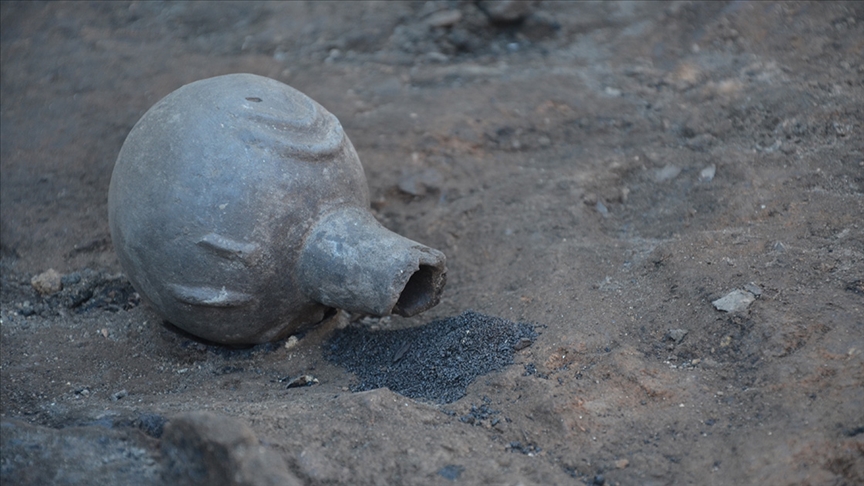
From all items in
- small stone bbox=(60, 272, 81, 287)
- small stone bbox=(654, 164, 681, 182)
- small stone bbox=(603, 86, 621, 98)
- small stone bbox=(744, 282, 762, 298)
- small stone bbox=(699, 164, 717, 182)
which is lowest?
small stone bbox=(654, 164, 681, 182)

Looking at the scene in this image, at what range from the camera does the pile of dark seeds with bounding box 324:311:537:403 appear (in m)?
3.07

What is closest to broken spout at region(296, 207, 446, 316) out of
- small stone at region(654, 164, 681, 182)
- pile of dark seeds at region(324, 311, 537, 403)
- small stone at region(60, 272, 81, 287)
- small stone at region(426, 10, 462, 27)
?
pile of dark seeds at region(324, 311, 537, 403)

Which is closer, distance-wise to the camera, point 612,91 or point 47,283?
point 47,283

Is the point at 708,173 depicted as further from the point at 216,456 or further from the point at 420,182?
the point at 216,456

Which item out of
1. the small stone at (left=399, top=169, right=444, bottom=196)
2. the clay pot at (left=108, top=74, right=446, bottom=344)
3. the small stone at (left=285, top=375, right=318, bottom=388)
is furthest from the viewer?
the small stone at (left=399, top=169, right=444, bottom=196)

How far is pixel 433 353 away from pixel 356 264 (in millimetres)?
504

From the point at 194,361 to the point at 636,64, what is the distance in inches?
140

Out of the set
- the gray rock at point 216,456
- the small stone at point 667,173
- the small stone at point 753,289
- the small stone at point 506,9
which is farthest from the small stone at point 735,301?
the small stone at point 506,9

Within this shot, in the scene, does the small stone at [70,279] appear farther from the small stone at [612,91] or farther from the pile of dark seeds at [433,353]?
→ the small stone at [612,91]

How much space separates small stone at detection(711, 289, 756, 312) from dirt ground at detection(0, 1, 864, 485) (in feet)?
0.10

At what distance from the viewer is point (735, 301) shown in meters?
3.13

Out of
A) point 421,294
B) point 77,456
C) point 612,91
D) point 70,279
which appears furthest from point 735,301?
point 70,279

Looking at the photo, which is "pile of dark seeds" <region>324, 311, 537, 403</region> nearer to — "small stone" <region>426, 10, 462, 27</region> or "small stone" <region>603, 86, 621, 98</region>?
"small stone" <region>603, 86, 621, 98</region>

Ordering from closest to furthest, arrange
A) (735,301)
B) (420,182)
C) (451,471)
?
(451,471) → (735,301) → (420,182)
